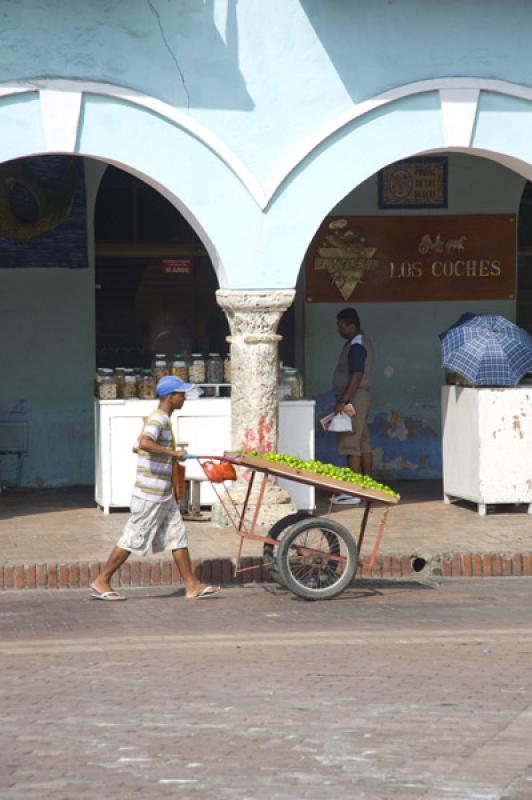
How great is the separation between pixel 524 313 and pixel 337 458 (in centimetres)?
242

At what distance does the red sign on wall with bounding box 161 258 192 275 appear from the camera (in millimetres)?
15664

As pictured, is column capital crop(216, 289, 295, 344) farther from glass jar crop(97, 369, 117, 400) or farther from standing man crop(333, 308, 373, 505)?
standing man crop(333, 308, 373, 505)

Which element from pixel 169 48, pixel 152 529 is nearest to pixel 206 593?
pixel 152 529

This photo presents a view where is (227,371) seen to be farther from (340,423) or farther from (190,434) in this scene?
(340,423)

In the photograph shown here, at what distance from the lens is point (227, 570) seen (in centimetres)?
1159

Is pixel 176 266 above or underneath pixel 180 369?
above

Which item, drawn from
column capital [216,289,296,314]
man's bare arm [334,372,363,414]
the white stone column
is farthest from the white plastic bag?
column capital [216,289,296,314]

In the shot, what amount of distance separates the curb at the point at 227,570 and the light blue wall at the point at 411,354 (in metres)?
4.11

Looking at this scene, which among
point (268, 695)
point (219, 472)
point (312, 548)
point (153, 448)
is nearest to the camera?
point (268, 695)

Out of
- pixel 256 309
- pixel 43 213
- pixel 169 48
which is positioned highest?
pixel 169 48

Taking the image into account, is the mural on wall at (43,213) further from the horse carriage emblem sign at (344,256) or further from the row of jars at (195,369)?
the horse carriage emblem sign at (344,256)

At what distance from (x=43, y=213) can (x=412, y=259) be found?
362 centimetres

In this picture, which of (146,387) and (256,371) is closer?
(256,371)

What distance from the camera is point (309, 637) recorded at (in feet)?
31.6
